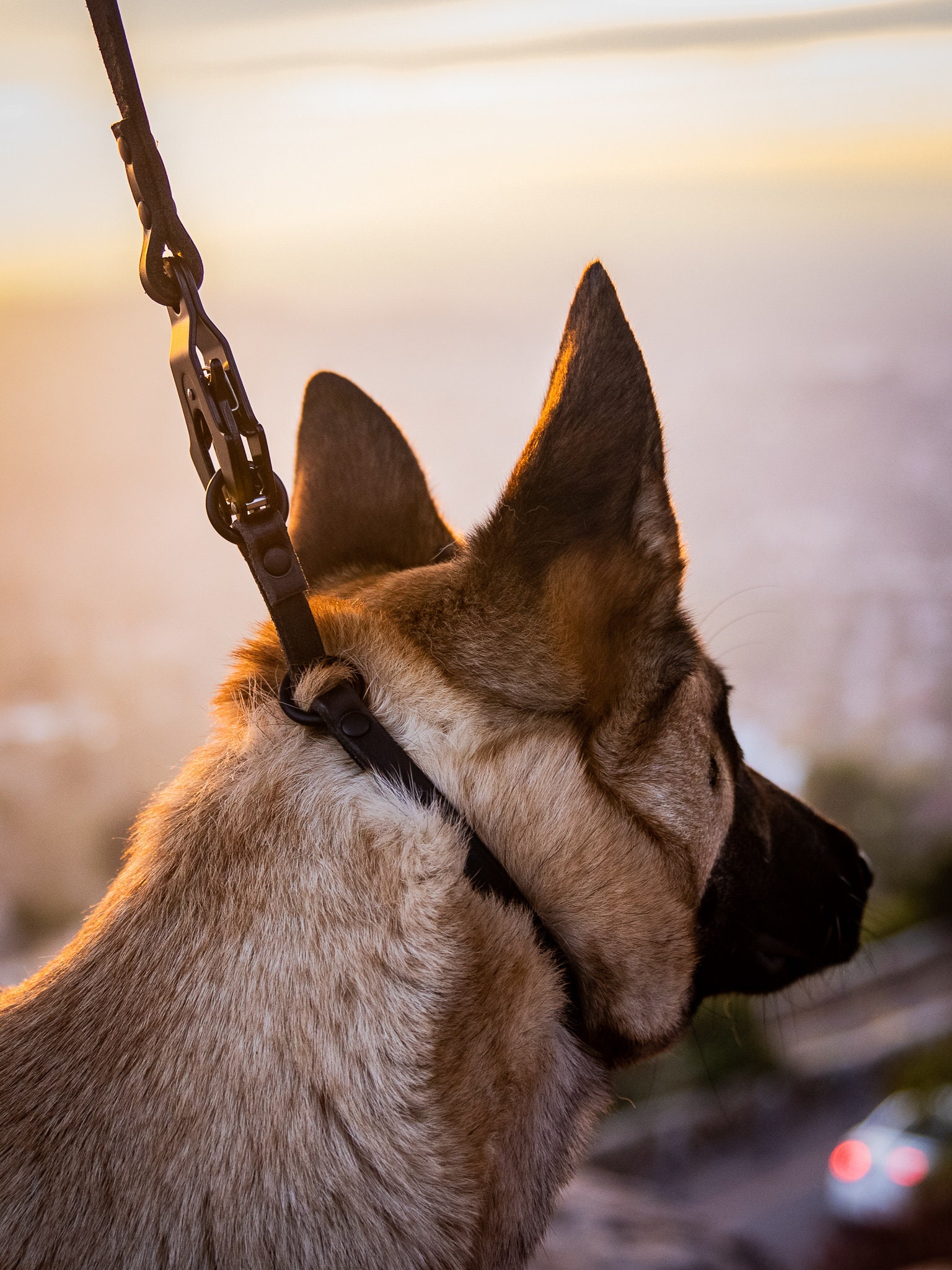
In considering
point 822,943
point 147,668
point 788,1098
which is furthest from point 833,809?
point 822,943

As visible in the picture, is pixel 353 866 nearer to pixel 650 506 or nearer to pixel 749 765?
pixel 650 506

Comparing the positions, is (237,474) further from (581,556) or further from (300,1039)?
(300,1039)

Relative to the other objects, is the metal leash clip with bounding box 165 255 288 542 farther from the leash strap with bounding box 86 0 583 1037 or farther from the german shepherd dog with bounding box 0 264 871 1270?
the german shepherd dog with bounding box 0 264 871 1270

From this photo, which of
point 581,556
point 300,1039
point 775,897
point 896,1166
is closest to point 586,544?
point 581,556

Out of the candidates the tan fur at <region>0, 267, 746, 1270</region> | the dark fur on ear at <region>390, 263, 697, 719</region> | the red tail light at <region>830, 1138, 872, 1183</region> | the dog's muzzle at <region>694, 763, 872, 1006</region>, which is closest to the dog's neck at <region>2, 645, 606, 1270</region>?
the tan fur at <region>0, 267, 746, 1270</region>

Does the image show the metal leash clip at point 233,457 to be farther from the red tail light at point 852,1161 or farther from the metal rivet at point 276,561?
the red tail light at point 852,1161
